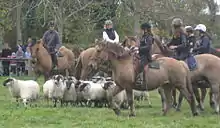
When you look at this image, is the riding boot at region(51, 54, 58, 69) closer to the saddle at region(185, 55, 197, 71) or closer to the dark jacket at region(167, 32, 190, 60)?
the dark jacket at region(167, 32, 190, 60)

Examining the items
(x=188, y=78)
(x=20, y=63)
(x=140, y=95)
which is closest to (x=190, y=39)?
(x=188, y=78)

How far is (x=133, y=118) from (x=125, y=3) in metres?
23.0

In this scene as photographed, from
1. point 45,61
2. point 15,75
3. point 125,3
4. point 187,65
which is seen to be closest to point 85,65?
point 45,61

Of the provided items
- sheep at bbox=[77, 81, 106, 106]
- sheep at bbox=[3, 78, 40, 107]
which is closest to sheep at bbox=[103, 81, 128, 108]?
sheep at bbox=[77, 81, 106, 106]

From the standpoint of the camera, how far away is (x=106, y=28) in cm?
1673

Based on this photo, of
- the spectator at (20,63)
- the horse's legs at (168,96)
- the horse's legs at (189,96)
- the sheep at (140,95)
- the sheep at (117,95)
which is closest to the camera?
the horse's legs at (189,96)

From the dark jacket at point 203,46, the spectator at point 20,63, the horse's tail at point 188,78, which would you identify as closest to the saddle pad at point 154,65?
the horse's tail at point 188,78

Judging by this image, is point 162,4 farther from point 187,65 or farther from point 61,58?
point 187,65

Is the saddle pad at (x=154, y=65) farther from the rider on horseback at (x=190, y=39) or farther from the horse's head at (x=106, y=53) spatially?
the rider on horseback at (x=190, y=39)

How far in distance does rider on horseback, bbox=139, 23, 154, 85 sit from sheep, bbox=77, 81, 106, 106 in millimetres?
2518

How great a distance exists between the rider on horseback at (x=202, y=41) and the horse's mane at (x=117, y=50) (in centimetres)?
307

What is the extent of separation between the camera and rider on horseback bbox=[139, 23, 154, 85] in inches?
535

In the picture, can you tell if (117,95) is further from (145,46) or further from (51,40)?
(51,40)

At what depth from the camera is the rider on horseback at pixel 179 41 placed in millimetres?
14584
